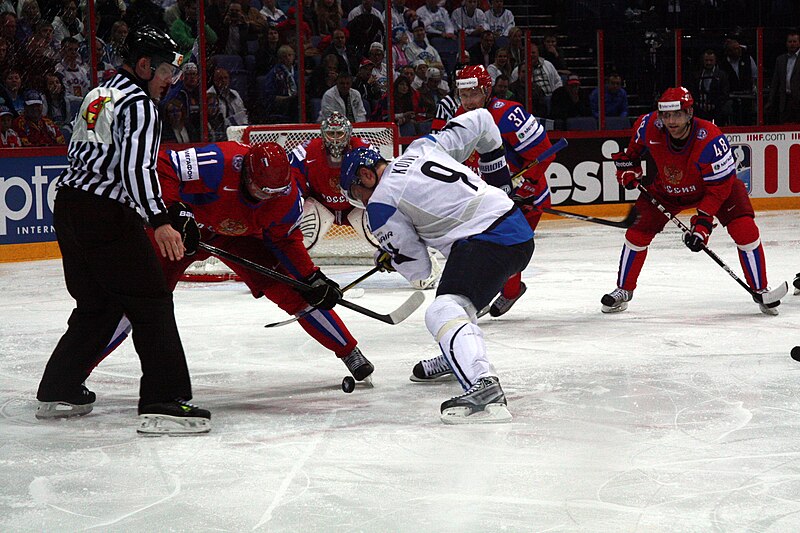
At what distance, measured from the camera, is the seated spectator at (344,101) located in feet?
28.8

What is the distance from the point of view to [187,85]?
8242 mm

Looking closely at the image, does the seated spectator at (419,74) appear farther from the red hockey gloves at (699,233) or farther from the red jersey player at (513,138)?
the red hockey gloves at (699,233)

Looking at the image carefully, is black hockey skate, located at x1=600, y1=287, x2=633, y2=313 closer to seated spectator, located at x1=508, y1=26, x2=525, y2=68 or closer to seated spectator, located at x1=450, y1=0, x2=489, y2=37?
seated spectator, located at x1=508, y1=26, x2=525, y2=68

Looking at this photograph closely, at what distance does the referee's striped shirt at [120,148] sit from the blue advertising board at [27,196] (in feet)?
16.1

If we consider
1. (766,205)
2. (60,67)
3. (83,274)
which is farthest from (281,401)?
(766,205)

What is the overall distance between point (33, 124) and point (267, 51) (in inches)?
75.2

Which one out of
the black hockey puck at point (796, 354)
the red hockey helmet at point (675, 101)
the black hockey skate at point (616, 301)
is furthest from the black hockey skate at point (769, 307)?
the black hockey puck at point (796, 354)

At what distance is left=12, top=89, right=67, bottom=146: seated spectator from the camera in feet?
25.2

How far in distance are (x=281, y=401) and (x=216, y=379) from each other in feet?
1.50

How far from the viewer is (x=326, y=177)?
5.82 metres

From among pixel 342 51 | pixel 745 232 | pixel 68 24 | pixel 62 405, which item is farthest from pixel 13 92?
pixel 745 232

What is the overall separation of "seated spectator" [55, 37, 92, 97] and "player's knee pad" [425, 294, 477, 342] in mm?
5329

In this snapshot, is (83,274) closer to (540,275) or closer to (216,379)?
(216,379)

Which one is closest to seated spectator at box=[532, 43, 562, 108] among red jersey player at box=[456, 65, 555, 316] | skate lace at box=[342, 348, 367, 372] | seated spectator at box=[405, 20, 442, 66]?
seated spectator at box=[405, 20, 442, 66]
